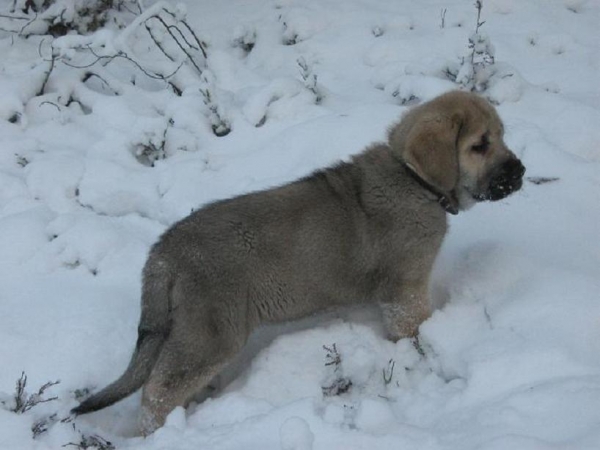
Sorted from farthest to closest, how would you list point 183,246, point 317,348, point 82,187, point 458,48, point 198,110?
1. point 458,48
2. point 198,110
3. point 82,187
4. point 317,348
5. point 183,246

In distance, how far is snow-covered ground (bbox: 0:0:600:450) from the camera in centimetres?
339

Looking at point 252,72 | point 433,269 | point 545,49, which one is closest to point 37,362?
point 433,269

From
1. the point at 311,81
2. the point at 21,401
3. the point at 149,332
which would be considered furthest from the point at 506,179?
the point at 21,401

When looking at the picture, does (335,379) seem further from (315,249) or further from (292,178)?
(292,178)

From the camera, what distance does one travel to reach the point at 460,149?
4129mm

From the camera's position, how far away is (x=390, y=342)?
424 cm

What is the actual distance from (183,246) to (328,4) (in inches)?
175

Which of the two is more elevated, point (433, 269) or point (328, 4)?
point (328, 4)

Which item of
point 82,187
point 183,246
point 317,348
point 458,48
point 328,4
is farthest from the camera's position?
point 328,4

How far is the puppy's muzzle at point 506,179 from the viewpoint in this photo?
4195 millimetres

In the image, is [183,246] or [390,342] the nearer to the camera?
[183,246]

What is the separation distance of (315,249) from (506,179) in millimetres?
1155

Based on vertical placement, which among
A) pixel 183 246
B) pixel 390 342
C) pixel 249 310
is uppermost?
pixel 183 246

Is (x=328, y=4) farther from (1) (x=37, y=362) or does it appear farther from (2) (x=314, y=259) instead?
(1) (x=37, y=362)
